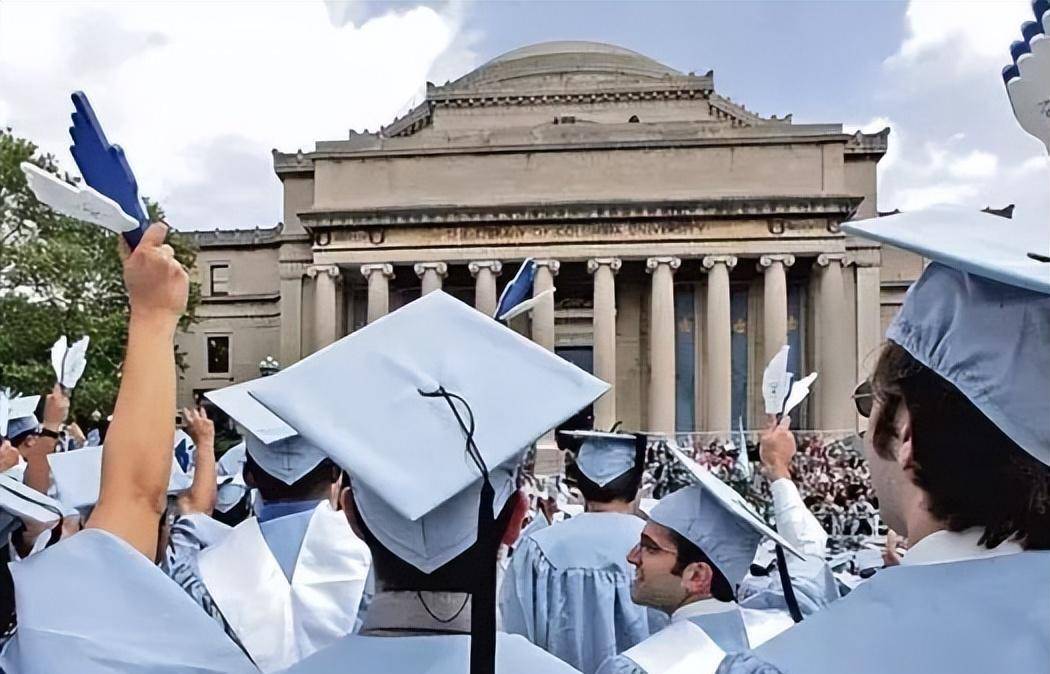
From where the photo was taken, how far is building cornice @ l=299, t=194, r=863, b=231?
35031mm

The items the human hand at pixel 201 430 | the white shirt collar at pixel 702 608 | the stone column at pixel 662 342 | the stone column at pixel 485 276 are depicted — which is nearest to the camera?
the white shirt collar at pixel 702 608

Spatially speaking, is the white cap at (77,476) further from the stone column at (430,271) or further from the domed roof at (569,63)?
the domed roof at (569,63)

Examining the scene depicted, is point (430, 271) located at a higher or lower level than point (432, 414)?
higher

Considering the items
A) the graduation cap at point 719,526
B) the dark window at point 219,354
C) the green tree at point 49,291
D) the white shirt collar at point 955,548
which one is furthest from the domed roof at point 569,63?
the white shirt collar at point 955,548

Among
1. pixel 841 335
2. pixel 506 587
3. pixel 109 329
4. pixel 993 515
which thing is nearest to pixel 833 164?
pixel 841 335

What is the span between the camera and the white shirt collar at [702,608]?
294 centimetres

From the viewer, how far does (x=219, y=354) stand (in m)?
44.2

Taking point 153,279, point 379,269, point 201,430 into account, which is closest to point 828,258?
point 379,269

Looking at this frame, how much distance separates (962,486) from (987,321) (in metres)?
0.29

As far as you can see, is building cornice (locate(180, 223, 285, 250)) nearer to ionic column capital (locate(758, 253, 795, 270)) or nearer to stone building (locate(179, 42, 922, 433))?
stone building (locate(179, 42, 922, 433))

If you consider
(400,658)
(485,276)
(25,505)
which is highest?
(485,276)

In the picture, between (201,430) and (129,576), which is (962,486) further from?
(201,430)

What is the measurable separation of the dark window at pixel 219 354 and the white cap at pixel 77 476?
41239 millimetres

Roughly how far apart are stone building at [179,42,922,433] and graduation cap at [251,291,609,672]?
105ft
